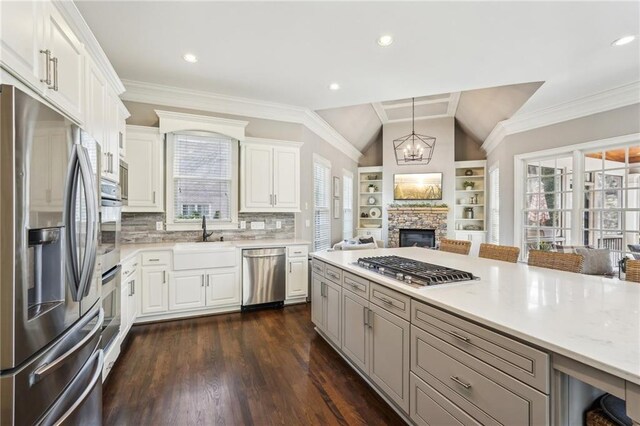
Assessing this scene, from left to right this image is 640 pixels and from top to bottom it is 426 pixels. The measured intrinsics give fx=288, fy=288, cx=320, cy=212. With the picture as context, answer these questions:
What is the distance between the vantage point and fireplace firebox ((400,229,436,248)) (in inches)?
297

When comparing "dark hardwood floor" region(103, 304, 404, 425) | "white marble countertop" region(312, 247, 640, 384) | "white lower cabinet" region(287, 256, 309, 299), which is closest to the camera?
"white marble countertop" region(312, 247, 640, 384)

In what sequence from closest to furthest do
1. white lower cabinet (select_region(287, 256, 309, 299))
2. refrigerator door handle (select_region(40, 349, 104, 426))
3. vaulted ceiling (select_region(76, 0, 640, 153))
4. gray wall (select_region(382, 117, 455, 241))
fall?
1. refrigerator door handle (select_region(40, 349, 104, 426))
2. vaulted ceiling (select_region(76, 0, 640, 153))
3. white lower cabinet (select_region(287, 256, 309, 299))
4. gray wall (select_region(382, 117, 455, 241))

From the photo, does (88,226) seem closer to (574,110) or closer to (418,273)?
(418,273)

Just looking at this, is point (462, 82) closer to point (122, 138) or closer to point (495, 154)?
point (495, 154)

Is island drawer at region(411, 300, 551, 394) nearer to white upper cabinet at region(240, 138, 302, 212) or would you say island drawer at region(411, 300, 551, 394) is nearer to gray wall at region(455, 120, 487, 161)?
white upper cabinet at region(240, 138, 302, 212)

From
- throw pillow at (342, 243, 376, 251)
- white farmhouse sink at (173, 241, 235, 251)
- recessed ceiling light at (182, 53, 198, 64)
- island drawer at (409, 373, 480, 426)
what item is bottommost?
island drawer at (409, 373, 480, 426)

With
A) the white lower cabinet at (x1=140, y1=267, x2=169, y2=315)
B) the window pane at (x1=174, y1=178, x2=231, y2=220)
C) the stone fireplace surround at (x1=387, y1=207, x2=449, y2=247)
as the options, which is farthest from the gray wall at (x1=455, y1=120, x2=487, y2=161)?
the white lower cabinet at (x1=140, y1=267, x2=169, y2=315)

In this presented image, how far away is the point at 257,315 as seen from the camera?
12.3 ft

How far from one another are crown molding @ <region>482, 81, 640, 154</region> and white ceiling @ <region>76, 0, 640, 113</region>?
0.16 meters

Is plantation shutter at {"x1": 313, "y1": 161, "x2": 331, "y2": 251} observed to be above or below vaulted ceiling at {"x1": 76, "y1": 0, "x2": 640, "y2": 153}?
below

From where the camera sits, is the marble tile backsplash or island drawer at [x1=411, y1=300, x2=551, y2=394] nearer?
island drawer at [x1=411, y1=300, x2=551, y2=394]

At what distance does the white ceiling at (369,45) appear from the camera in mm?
2297

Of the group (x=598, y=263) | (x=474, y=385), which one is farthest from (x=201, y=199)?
(x=598, y=263)

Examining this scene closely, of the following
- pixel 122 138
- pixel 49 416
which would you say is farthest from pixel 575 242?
pixel 122 138
